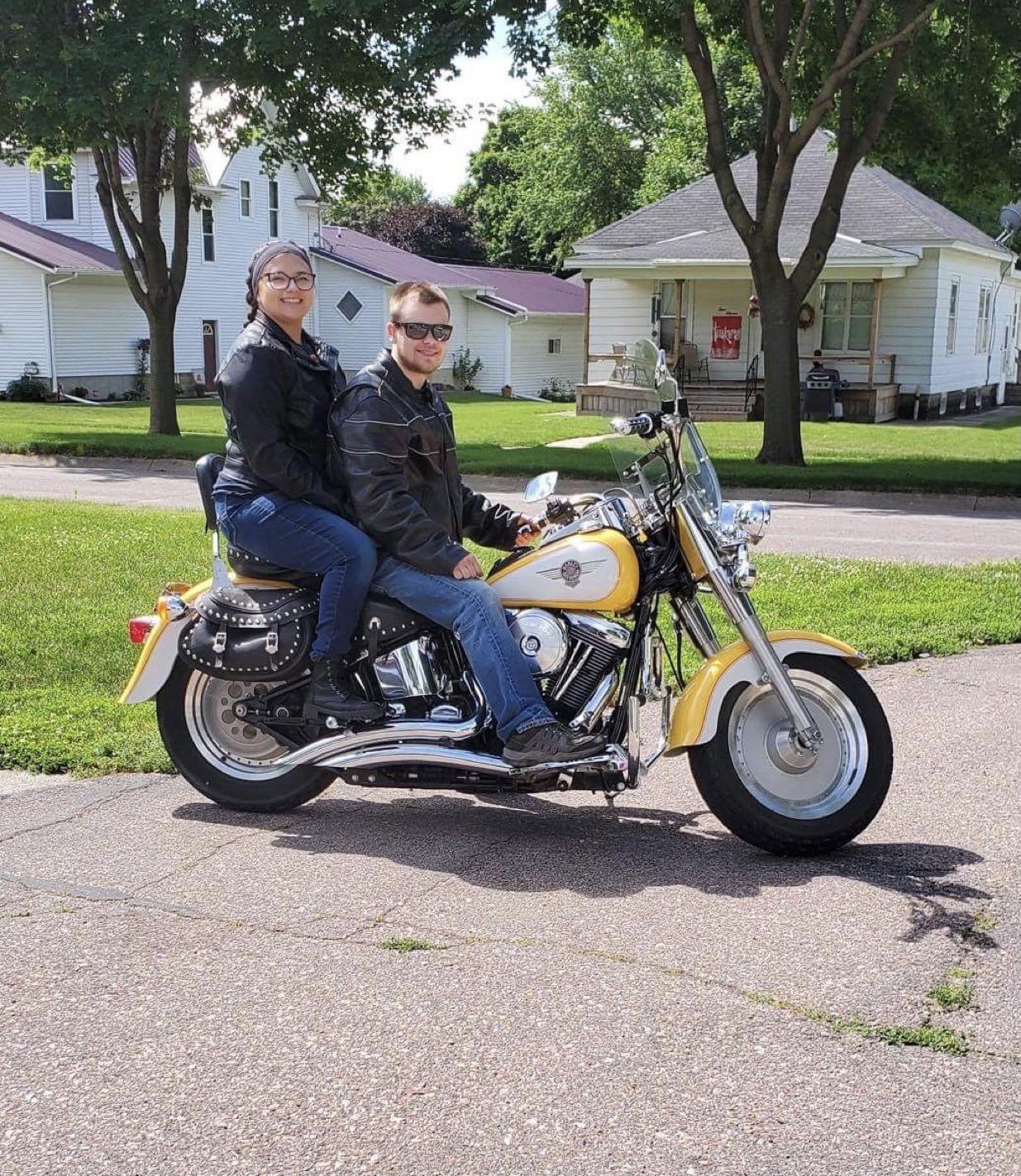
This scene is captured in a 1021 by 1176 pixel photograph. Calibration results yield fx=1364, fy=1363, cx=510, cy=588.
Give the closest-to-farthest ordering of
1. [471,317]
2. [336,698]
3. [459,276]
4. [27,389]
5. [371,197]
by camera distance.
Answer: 1. [336,698]
2. [371,197]
3. [27,389]
4. [471,317]
5. [459,276]

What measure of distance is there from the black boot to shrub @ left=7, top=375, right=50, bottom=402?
34.0 m

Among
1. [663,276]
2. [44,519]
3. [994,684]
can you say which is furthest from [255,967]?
[663,276]

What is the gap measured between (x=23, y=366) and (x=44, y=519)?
2684 centimetres

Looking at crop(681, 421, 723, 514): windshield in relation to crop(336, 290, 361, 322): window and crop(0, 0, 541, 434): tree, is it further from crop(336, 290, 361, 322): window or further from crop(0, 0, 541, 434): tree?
crop(336, 290, 361, 322): window

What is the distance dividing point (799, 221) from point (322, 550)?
1207 inches

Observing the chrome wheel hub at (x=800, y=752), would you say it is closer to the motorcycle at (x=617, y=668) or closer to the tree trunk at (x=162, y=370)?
the motorcycle at (x=617, y=668)

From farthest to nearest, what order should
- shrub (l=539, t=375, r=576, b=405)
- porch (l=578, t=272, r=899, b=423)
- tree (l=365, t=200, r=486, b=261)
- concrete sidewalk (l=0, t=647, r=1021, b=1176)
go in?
1. tree (l=365, t=200, r=486, b=261)
2. shrub (l=539, t=375, r=576, b=405)
3. porch (l=578, t=272, r=899, b=423)
4. concrete sidewalk (l=0, t=647, r=1021, b=1176)

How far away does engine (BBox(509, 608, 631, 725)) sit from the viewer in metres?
4.74

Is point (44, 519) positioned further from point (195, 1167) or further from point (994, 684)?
point (195, 1167)

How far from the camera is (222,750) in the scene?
5.26m

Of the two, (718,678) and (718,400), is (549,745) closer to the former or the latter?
(718,678)

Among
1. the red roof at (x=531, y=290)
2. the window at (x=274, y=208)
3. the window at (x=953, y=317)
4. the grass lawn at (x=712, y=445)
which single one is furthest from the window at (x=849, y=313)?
the window at (x=274, y=208)

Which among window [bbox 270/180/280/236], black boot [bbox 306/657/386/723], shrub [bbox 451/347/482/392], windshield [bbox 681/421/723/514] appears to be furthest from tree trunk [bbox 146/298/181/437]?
shrub [bbox 451/347/482/392]

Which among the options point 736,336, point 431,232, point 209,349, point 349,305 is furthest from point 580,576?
point 431,232
